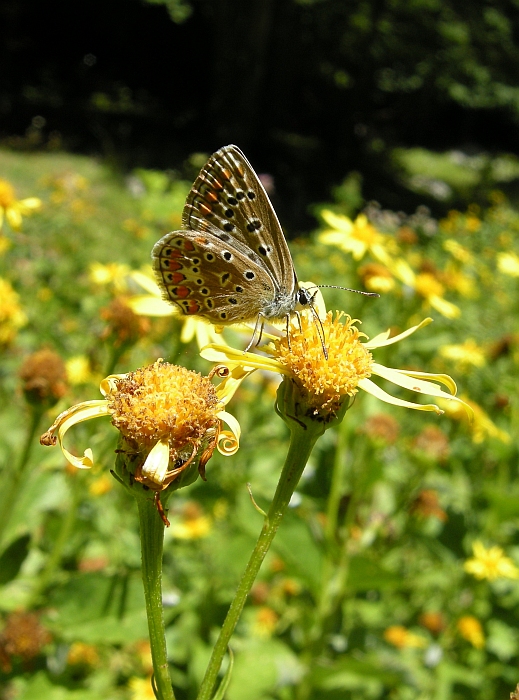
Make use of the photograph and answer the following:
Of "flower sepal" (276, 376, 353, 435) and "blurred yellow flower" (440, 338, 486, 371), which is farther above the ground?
"flower sepal" (276, 376, 353, 435)

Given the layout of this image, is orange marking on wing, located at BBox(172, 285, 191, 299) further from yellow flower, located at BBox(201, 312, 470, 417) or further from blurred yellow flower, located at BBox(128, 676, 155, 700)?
blurred yellow flower, located at BBox(128, 676, 155, 700)

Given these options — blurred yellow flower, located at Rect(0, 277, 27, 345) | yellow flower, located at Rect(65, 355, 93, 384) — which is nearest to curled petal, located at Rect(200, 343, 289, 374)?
yellow flower, located at Rect(65, 355, 93, 384)

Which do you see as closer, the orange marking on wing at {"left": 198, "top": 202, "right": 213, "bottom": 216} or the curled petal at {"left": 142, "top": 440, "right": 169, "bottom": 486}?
the curled petal at {"left": 142, "top": 440, "right": 169, "bottom": 486}

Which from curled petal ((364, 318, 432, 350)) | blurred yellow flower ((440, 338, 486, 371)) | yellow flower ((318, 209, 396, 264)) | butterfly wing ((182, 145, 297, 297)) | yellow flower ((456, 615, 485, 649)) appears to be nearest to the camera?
curled petal ((364, 318, 432, 350))

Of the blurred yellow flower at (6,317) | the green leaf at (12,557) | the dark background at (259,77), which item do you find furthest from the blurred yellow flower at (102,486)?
the dark background at (259,77)

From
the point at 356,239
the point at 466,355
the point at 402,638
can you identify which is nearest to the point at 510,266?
the point at 466,355

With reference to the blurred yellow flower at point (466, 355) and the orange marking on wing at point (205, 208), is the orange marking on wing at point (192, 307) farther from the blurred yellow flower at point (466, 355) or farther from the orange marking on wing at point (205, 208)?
the blurred yellow flower at point (466, 355)
